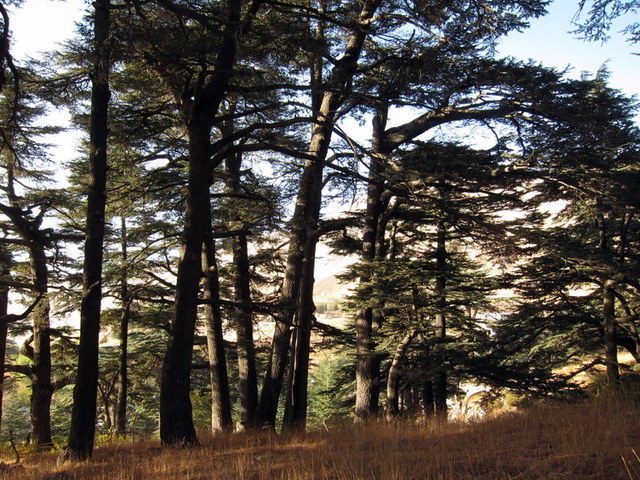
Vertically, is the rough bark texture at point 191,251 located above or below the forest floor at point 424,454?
above

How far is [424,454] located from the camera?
4.75m

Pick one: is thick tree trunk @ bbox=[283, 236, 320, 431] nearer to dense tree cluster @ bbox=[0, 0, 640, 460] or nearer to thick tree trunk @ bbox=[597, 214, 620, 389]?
dense tree cluster @ bbox=[0, 0, 640, 460]

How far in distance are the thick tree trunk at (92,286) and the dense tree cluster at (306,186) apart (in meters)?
0.03

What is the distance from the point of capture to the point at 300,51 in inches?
297

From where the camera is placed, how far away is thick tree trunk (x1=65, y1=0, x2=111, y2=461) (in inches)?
267

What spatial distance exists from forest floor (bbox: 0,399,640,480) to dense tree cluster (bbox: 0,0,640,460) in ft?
4.10

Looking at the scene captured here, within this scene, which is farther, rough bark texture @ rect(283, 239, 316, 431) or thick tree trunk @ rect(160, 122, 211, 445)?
rough bark texture @ rect(283, 239, 316, 431)

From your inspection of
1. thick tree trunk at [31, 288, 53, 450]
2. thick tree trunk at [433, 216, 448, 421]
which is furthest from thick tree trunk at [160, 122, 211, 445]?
thick tree trunk at [31, 288, 53, 450]

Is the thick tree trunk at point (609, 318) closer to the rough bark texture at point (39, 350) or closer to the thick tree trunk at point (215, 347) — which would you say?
the thick tree trunk at point (215, 347)

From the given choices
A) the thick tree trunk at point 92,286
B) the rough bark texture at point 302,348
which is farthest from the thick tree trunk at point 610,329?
the thick tree trunk at point 92,286

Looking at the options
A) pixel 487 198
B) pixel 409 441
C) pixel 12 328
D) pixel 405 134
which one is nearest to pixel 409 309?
pixel 487 198

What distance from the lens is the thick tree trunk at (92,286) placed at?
6781 millimetres

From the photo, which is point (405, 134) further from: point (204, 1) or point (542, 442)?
point (542, 442)

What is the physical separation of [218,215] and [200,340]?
6.28 meters
